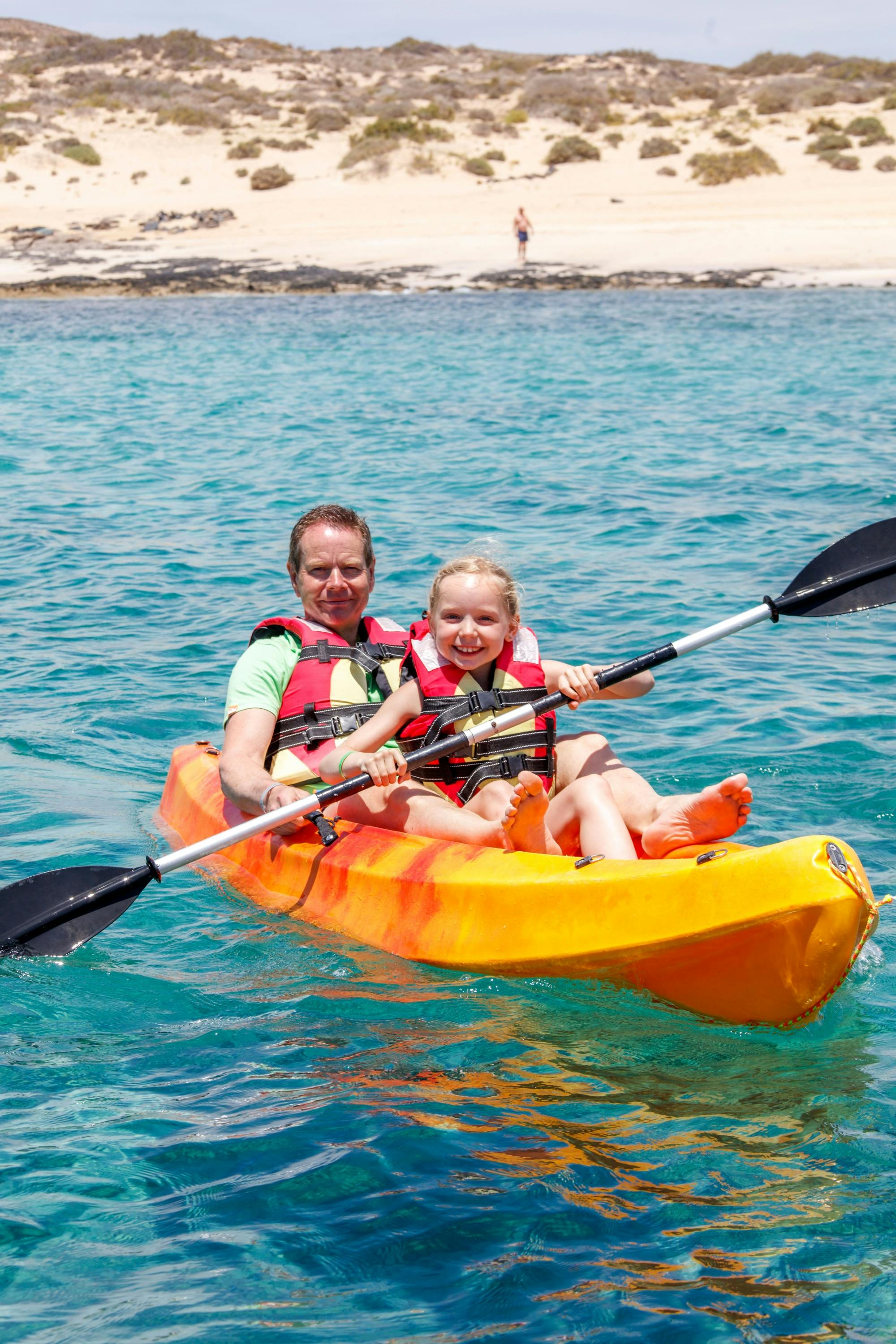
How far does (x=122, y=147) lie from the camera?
3547 centimetres

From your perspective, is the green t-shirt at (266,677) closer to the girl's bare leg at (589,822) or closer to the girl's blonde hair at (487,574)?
the girl's blonde hair at (487,574)

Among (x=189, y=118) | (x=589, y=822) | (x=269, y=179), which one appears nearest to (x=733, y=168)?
(x=269, y=179)

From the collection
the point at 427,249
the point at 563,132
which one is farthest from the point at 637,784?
the point at 563,132

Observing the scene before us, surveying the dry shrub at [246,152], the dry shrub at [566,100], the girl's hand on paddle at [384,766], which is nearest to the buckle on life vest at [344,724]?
the girl's hand on paddle at [384,766]

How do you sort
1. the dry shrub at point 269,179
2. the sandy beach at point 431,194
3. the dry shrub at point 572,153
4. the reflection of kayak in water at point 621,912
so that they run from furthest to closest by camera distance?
the dry shrub at point 572,153 → the dry shrub at point 269,179 → the sandy beach at point 431,194 → the reflection of kayak in water at point 621,912

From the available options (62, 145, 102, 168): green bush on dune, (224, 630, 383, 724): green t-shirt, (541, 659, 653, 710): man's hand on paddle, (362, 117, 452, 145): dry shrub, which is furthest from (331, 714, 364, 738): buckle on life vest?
(62, 145, 102, 168): green bush on dune

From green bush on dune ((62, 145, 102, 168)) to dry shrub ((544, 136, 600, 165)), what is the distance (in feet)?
38.1

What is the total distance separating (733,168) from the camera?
3003 centimetres

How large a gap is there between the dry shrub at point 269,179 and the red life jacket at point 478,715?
3012 centimetres

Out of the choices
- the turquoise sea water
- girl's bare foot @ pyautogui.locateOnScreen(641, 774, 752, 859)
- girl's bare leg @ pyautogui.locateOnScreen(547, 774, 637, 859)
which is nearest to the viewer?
the turquoise sea water

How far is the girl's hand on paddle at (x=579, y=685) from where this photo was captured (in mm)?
4133

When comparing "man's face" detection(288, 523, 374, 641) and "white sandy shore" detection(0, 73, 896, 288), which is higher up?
"white sandy shore" detection(0, 73, 896, 288)

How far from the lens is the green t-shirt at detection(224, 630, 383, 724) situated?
459cm

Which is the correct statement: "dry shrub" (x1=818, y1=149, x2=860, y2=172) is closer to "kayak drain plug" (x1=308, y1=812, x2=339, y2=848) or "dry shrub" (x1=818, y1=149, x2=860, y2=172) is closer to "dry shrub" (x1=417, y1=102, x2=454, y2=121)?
"dry shrub" (x1=417, y1=102, x2=454, y2=121)
